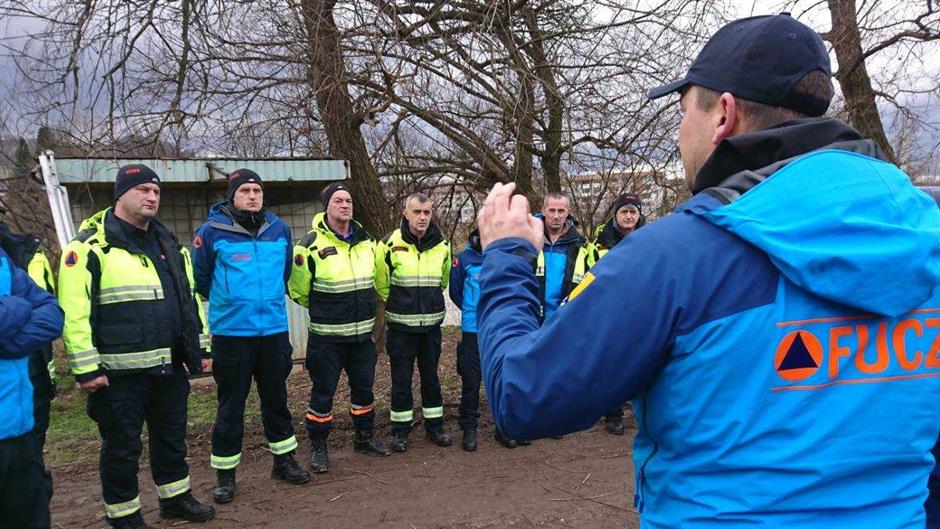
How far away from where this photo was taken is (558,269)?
5.59 m

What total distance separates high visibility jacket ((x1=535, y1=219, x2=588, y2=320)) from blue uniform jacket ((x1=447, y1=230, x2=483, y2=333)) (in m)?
0.61

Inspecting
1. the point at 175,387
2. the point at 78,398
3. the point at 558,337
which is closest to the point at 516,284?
the point at 558,337

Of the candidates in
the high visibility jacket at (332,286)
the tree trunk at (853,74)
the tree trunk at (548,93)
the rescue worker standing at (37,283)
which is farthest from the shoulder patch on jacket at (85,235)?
the tree trunk at (853,74)

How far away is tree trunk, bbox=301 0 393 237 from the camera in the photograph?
6.23 meters

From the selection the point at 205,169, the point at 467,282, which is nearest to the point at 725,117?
the point at 467,282

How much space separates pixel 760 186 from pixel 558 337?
420 mm

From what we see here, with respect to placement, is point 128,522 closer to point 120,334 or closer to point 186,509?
point 186,509

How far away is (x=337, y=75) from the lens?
631 centimetres

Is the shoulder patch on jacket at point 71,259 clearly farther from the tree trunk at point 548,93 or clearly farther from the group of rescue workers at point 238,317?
the tree trunk at point 548,93

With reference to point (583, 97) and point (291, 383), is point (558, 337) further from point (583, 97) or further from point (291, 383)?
point (291, 383)

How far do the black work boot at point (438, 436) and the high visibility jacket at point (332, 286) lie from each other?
44.1 inches

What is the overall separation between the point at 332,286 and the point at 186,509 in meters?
1.88

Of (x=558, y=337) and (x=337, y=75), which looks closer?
(x=558, y=337)

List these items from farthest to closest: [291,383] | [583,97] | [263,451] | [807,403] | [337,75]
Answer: [291,383] → [583,97] → [337,75] → [263,451] → [807,403]
